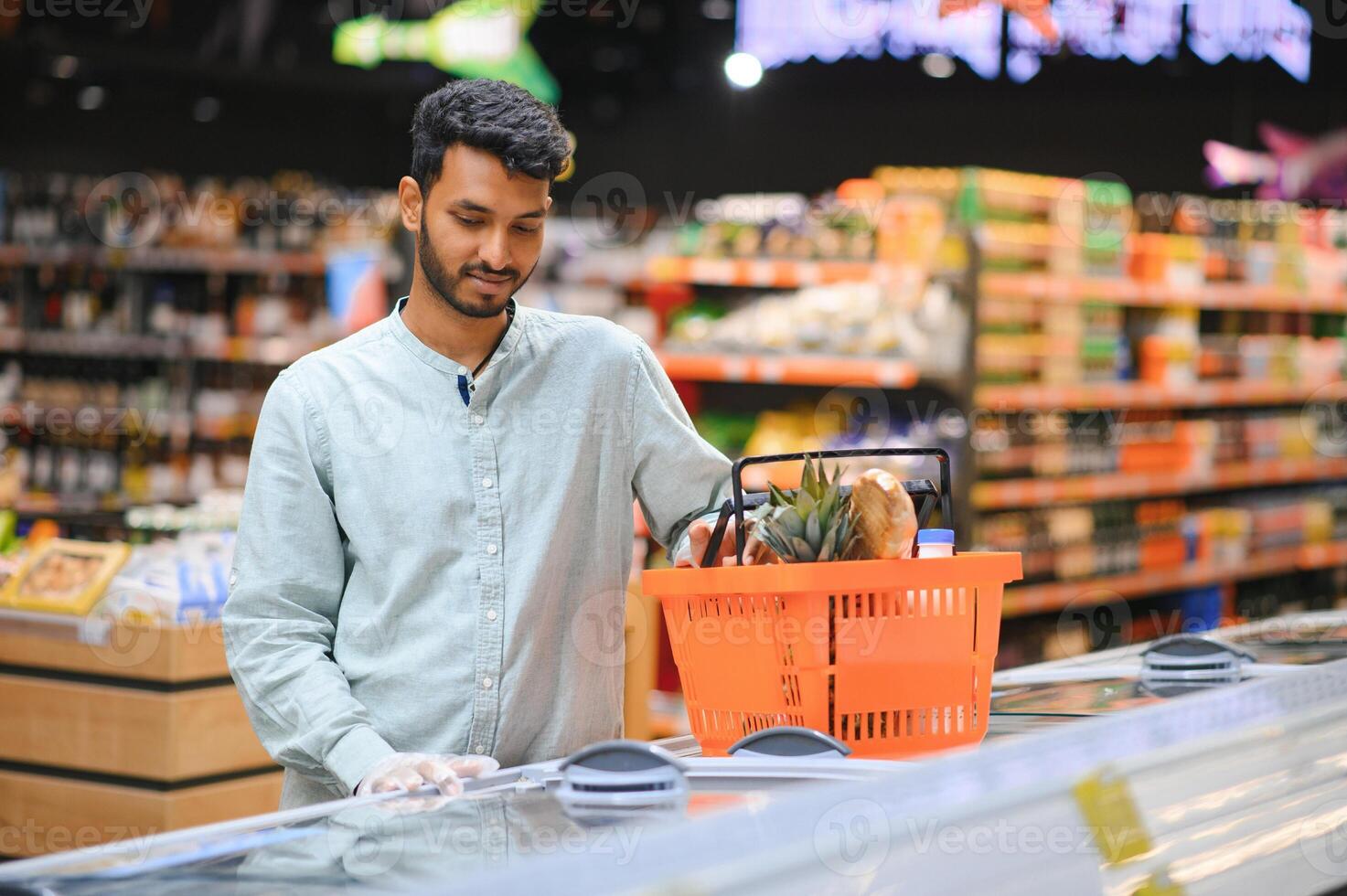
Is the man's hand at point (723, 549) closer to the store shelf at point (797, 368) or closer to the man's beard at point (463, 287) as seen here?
the man's beard at point (463, 287)

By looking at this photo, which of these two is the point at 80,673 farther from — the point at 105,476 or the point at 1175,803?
the point at 105,476

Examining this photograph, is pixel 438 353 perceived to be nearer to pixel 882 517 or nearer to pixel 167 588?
pixel 882 517

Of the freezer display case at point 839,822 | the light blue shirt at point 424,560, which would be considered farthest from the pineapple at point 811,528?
the light blue shirt at point 424,560

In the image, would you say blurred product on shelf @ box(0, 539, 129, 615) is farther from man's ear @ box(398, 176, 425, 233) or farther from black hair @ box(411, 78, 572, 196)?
black hair @ box(411, 78, 572, 196)

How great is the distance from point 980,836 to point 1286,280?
8356 mm

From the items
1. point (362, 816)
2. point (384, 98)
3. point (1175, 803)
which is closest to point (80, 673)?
point (362, 816)

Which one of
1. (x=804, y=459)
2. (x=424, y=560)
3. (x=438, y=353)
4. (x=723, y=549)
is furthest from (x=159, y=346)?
(x=804, y=459)

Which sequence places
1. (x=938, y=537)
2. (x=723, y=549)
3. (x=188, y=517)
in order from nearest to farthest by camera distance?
(x=938, y=537), (x=723, y=549), (x=188, y=517)

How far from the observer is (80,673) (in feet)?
14.0

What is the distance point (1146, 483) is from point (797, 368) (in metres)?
2.33

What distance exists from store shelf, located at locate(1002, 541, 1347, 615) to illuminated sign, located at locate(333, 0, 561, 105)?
4307 mm

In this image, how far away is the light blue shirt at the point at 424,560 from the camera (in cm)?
205

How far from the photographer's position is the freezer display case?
1.32 meters

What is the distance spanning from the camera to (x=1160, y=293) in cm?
801
